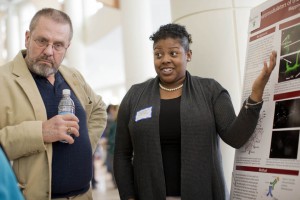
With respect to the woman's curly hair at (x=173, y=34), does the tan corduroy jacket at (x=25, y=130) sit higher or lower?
lower

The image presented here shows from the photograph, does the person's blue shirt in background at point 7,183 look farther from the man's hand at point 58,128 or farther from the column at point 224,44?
the column at point 224,44

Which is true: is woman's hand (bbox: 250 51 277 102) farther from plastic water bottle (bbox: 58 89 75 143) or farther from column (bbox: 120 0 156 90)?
column (bbox: 120 0 156 90)

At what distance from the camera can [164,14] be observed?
9938 mm

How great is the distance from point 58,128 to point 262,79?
1.05 metres

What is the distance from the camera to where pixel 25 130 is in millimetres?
1627

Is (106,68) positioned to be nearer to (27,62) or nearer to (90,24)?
(90,24)

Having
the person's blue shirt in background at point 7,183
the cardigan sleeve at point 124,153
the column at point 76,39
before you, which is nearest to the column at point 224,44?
the cardigan sleeve at point 124,153

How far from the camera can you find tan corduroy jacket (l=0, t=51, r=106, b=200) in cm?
162

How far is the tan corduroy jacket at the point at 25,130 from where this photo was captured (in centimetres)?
162

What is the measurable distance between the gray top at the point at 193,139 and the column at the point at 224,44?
52cm

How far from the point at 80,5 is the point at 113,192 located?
6.62 meters

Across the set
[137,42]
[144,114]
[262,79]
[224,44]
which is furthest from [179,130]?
[137,42]

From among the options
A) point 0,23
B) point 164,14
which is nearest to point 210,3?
point 164,14

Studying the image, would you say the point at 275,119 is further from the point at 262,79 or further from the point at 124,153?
the point at 124,153
